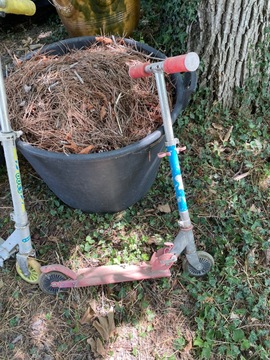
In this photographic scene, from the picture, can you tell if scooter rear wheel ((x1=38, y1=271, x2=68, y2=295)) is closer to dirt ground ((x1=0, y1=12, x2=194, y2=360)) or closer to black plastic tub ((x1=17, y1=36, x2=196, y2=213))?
dirt ground ((x1=0, y1=12, x2=194, y2=360))

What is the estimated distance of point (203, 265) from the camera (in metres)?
1.86

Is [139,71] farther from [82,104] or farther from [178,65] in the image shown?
[82,104]

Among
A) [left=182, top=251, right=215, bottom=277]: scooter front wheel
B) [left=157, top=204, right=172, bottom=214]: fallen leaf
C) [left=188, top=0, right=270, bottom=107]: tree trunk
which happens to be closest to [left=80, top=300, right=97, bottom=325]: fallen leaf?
[left=182, top=251, right=215, bottom=277]: scooter front wheel

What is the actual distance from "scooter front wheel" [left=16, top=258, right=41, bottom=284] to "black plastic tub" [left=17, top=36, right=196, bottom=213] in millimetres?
370

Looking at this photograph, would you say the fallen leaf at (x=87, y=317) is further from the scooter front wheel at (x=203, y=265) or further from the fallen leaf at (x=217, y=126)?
the fallen leaf at (x=217, y=126)

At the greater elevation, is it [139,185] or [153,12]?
[153,12]

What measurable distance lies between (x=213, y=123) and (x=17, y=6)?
1.39m

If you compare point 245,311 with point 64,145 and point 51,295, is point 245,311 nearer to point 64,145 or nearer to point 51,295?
point 51,295

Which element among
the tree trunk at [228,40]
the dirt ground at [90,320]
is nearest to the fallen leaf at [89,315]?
the dirt ground at [90,320]

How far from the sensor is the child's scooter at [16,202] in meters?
1.43

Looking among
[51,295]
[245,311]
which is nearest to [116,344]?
[51,295]

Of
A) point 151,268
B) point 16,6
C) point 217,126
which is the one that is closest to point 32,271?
point 151,268

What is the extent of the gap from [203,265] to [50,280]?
75cm

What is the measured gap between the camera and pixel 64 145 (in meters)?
1.73
